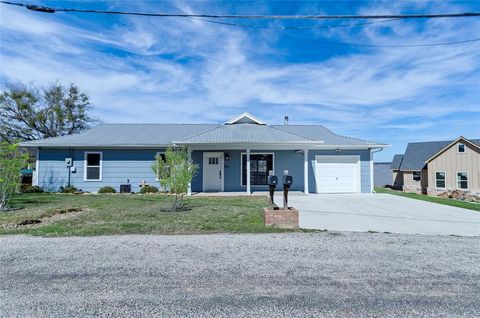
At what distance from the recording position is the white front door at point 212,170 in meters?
15.6

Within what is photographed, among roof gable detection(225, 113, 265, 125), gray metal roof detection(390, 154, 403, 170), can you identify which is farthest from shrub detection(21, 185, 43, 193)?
gray metal roof detection(390, 154, 403, 170)

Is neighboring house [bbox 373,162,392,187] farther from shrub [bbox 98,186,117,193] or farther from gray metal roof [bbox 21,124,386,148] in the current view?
shrub [bbox 98,186,117,193]

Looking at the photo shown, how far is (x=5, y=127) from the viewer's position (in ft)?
87.0

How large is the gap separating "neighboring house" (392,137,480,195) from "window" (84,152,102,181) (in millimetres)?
26789

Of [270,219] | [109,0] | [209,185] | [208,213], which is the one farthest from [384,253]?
[209,185]

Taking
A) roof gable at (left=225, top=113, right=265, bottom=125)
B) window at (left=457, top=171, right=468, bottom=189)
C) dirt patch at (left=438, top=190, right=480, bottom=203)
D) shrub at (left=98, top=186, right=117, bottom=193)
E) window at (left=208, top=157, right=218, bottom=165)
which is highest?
roof gable at (left=225, top=113, right=265, bottom=125)

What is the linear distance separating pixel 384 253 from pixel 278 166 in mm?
11131

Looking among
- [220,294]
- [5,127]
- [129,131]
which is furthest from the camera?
[5,127]

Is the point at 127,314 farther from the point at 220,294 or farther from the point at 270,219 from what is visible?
the point at 270,219

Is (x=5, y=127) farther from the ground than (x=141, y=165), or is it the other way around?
(x=5, y=127)

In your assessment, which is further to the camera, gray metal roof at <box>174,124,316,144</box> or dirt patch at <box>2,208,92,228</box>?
gray metal roof at <box>174,124,316,144</box>

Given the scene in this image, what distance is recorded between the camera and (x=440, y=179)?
24.3 m

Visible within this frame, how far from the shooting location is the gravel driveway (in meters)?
2.82

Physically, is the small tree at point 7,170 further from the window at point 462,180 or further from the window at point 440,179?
the window at point 440,179
